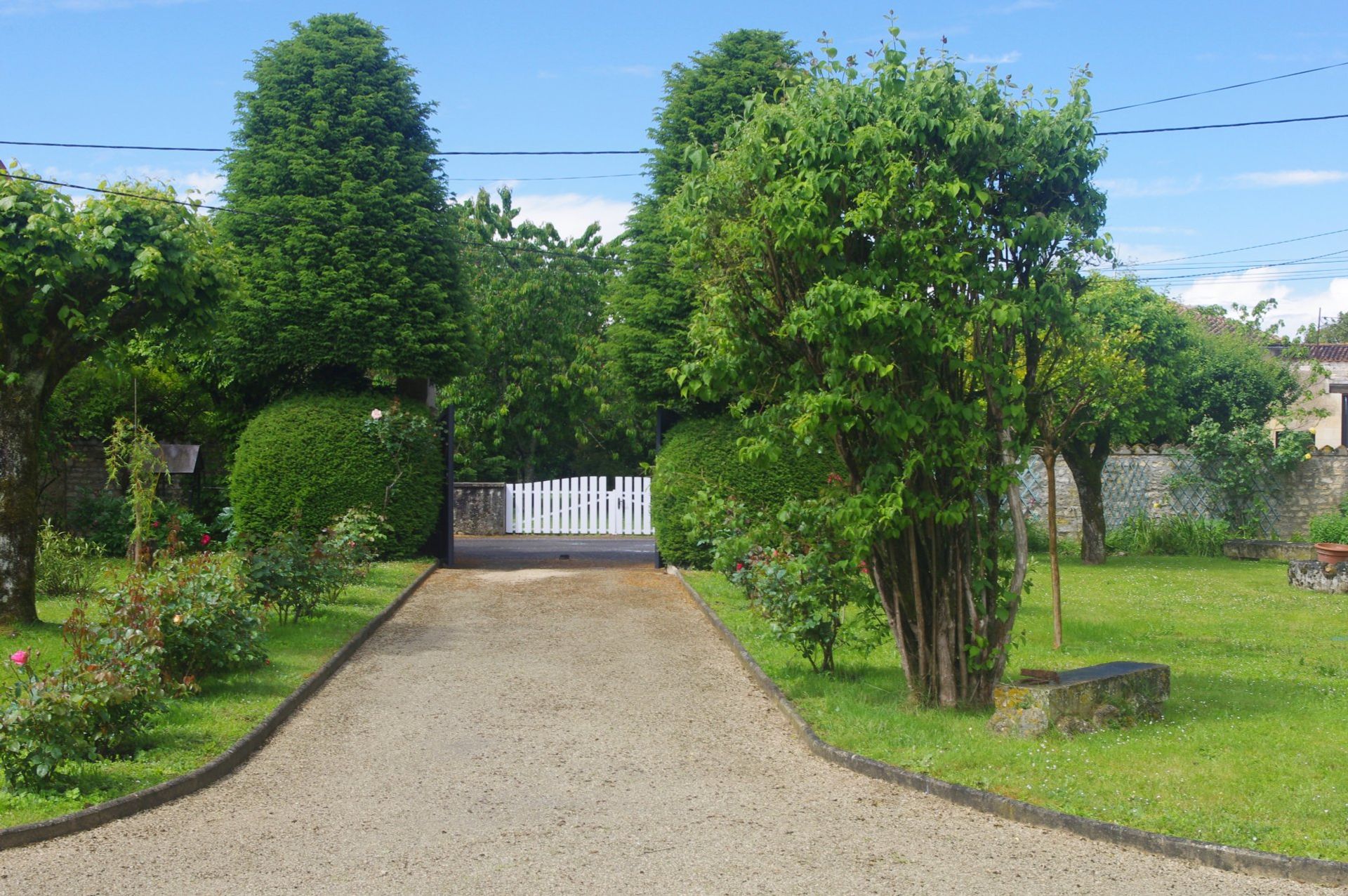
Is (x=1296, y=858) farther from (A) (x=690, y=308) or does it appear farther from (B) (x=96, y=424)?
(B) (x=96, y=424)

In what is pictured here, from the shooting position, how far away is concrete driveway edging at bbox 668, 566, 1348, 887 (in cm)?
518

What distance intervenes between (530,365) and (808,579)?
1064 inches

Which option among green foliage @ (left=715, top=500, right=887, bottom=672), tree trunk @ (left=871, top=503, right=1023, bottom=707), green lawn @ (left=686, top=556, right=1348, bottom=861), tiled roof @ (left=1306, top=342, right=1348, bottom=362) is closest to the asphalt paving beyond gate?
green lawn @ (left=686, top=556, right=1348, bottom=861)

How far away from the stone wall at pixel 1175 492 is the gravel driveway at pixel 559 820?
17.2m

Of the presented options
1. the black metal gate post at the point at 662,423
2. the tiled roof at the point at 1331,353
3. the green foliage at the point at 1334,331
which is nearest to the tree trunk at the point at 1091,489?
the black metal gate post at the point at 662,423

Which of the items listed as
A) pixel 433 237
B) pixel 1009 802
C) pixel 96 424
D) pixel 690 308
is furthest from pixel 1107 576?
pixel 96 424

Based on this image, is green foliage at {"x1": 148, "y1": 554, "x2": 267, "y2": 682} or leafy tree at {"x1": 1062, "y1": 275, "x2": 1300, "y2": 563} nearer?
green foliage at {"x1": 148, "y1": 554, "x2": 267, "y2": 682}

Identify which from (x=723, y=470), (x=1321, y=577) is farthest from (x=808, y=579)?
(x=1321, y=577)

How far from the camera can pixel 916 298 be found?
754cm

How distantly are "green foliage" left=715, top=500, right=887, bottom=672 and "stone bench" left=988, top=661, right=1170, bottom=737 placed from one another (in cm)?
137

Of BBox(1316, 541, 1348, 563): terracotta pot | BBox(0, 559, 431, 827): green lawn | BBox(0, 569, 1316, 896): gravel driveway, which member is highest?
BBox(1316, 541, 1348, 563): terracotta pot

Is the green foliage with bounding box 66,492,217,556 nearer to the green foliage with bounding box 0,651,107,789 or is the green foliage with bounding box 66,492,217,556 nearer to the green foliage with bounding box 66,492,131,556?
the green foliage with bounding box 66,492,131,556

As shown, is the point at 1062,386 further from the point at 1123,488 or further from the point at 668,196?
the point at 1123,488

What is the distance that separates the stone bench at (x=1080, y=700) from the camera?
7.48 meters
